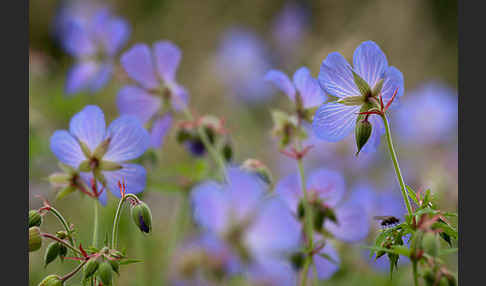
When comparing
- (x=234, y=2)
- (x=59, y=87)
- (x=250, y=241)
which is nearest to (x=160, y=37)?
(x=234, y=2)

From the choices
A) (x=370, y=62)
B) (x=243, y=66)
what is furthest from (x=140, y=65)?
(x=243, y=66)

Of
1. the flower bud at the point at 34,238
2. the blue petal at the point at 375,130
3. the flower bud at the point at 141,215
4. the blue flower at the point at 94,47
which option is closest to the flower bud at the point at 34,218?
the flower bud at the point at 34,238

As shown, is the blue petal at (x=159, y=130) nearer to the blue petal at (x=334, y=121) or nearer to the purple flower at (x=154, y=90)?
the purple flower at (x=154, y=90)

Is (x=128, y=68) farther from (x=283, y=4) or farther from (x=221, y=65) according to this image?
(x=283, y=4)

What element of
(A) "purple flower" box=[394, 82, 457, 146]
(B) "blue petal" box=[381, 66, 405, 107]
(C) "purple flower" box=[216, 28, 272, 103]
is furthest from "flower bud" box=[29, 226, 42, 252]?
(C) "purple flower" box=[216, 28, 272, 103]

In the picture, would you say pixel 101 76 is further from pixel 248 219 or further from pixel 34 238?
pixel 34 238

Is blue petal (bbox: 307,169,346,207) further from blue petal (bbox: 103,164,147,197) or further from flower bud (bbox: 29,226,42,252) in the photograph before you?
flower bud (bbox: 29,226,42,252)
